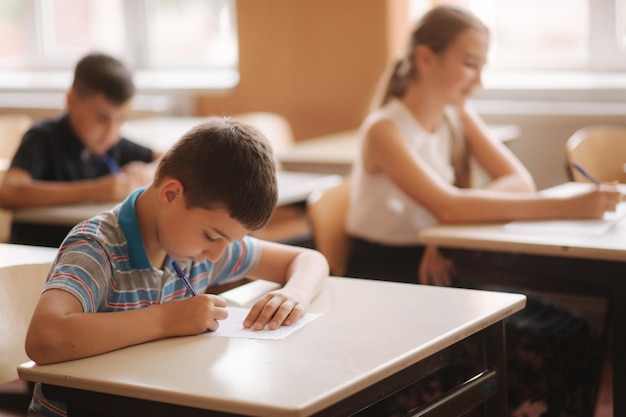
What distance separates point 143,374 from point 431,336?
0.43 m

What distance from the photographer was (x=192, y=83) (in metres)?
5.39

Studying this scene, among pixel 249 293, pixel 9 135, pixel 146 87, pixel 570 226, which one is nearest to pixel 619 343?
pixel 570 226

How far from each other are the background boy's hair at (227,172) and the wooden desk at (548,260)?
75 centimetres

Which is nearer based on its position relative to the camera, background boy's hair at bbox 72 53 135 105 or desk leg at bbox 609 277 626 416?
desk leg at bbox 609 277 626 416

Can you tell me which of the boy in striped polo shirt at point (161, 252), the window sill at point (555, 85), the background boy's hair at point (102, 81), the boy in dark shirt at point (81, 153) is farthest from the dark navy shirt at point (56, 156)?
the window sill at point (555, 85)

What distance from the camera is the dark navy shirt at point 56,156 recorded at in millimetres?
2965

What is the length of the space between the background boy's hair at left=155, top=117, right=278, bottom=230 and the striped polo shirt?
121 millimetres

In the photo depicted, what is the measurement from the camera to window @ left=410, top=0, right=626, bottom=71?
420cm

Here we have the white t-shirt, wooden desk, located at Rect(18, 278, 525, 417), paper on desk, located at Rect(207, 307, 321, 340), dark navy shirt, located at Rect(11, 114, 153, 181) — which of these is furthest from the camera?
dark navy shirt, located at Rect(11, 114, 153, 181)

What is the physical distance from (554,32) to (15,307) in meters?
3.32

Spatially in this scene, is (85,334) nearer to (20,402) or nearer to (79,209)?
(79,209)

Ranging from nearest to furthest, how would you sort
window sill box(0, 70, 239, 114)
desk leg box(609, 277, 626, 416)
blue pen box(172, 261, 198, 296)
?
blue pen box(172, 261, 198, 296)
desk leg box(609, 277, 626, 416)
window sill box(0, 70, 239, 114)

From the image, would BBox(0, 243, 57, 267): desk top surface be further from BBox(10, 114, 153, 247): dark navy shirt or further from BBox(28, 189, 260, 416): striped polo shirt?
BBox(10, 114, 153, 247): dark navy shirt

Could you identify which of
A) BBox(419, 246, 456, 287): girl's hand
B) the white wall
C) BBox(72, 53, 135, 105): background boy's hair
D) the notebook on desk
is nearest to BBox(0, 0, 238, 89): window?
the white wall
